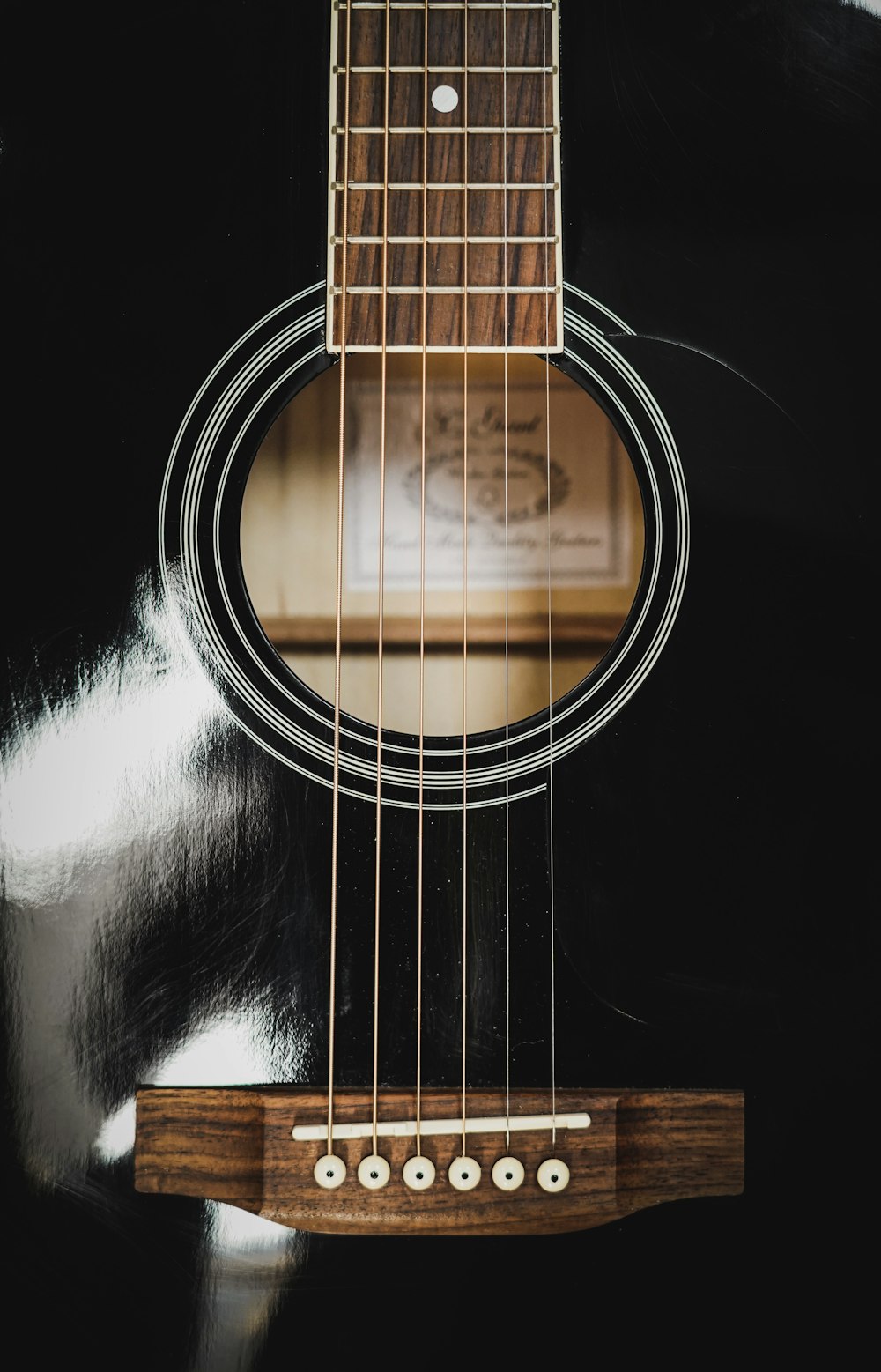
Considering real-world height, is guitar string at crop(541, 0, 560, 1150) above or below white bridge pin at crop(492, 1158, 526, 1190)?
above

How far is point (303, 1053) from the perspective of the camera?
0.73 meters

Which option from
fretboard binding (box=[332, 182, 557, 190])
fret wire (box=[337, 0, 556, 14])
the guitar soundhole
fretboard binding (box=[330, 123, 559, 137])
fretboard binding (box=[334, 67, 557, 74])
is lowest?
the guitar soundhole

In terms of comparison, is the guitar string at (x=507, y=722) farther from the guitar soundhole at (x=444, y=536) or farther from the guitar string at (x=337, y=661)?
the guitar soundhole at (x=444, y=536)

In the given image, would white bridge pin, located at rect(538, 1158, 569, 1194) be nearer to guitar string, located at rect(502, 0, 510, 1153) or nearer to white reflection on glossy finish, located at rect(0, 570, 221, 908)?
guitar string, located at rect(502, 0, 510, 1153)

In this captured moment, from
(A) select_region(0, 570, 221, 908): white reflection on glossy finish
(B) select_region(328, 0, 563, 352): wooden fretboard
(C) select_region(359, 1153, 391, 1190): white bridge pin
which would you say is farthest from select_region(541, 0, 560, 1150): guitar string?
(A) select_region(0, 570, 221, 908): white reflection on glossy finish

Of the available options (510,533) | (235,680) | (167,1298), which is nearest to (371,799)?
(235,680)

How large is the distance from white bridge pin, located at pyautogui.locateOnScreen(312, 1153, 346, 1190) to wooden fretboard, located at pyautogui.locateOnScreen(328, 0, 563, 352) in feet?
1.96

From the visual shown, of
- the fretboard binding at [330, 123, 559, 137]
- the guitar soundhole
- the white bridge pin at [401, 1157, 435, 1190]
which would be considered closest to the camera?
the white bridge pin at [401, 1157, 435, 1190]

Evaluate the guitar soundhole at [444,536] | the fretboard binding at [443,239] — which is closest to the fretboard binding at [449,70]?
the fretboard binding at [443,239]

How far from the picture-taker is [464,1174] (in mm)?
693

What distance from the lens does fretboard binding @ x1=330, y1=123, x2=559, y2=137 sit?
0.79m

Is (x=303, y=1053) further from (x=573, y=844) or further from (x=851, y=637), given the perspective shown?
(x=851, y=637)

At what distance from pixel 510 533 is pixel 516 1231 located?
746 mm

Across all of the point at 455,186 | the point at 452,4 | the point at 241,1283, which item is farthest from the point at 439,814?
the point at 452,4
